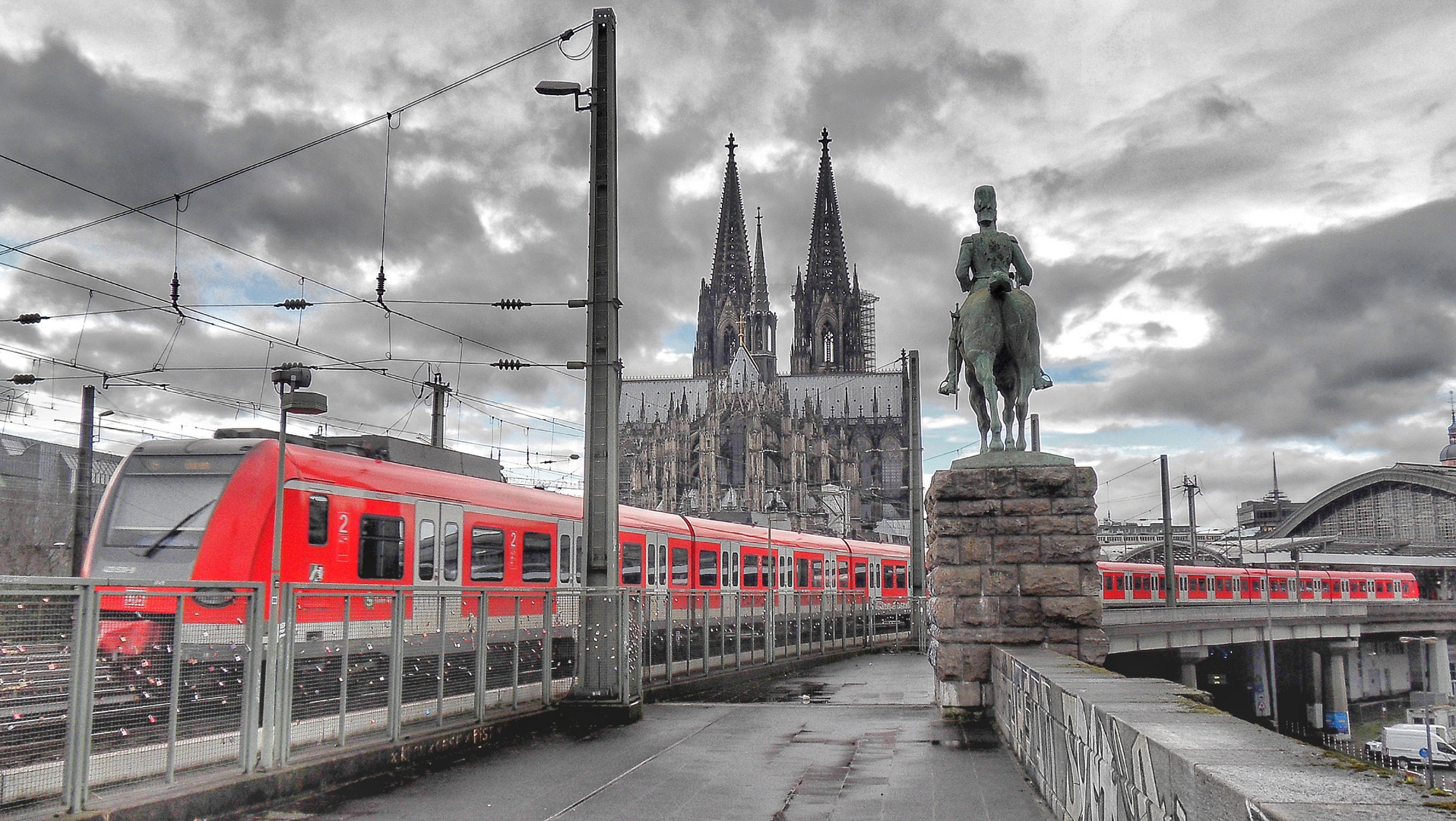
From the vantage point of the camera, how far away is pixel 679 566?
996 inches

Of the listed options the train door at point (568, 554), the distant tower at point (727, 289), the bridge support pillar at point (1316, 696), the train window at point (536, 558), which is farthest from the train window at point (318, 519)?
the distant tower at point (727, 289)

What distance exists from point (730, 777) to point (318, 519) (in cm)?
721

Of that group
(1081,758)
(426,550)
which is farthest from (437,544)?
(1081,758)

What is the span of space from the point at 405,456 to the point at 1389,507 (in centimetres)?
12320

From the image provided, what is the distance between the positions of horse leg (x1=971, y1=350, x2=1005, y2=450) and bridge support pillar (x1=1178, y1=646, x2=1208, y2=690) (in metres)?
44.8

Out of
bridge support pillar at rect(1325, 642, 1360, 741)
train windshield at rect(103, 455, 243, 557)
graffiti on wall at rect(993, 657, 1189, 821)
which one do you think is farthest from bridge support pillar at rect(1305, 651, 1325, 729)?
train windshield at rect(103, 455, 243, 557)

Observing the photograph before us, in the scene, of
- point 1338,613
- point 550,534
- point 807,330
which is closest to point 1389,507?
point 807,330

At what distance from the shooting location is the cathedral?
110m

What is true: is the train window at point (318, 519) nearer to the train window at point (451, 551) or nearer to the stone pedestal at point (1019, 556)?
the train window at point (451, 551)

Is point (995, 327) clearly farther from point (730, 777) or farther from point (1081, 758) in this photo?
point (1081, 758)

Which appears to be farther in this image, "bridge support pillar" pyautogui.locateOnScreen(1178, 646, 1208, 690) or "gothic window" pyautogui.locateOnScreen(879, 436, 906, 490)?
"gothic window" pyautogui.locateOnScreen(879, 436, 906, 490)

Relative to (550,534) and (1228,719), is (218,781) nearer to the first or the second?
(1228,719)

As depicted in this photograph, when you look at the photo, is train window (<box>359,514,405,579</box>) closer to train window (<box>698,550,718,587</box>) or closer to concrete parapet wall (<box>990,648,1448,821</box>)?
concrete parapet wall (<box>990,648,1448,821</box>)

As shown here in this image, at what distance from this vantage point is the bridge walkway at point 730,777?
311 inches
